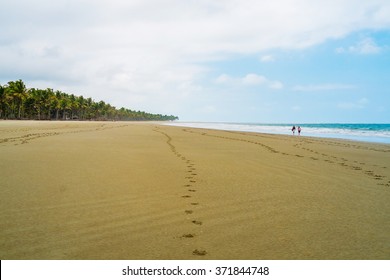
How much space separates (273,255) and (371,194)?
4.62m

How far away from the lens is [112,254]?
381 centimetres

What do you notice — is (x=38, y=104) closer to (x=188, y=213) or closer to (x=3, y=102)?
(x=3, y=102)

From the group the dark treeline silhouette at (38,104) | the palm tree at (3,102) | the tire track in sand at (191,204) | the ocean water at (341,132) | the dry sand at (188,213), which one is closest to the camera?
the dry sand at (188,213)

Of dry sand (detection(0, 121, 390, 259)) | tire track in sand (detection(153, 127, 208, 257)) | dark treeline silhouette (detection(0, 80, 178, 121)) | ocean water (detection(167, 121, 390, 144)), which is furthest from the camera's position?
dark treeline silhouette (detection(0, 80, 178, 121))

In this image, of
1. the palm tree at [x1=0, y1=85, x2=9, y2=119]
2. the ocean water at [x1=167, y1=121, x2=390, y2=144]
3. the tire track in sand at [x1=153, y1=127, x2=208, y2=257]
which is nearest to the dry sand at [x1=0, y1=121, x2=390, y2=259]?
the tire track in sand at [x1=153, y1=127, x2=208, y2=257]

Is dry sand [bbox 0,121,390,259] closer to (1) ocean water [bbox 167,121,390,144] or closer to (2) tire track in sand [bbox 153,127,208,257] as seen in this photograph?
(2) tire track in sand [bbox 153,127,208,257]

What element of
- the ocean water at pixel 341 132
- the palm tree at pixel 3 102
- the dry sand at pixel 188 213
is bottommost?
the dry sand at pixel 188 213

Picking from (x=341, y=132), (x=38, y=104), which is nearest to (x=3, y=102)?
(x=38, y=104)

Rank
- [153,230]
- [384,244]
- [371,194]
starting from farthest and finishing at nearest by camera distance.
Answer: [371,194], [153,230], [384,244]

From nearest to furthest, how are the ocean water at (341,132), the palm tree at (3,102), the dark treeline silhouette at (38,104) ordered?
1. the ocean water at (341,132)
2. the palm tree at (3,102)
3. the dark treeline silhouette at (38,104)

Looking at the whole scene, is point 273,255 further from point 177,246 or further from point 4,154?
point 4,154

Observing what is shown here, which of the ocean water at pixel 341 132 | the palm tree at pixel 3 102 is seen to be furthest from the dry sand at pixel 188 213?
the palm tree at pixel 3 102

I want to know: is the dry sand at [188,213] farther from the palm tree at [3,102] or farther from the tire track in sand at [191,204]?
the palm tree at [3,102]
